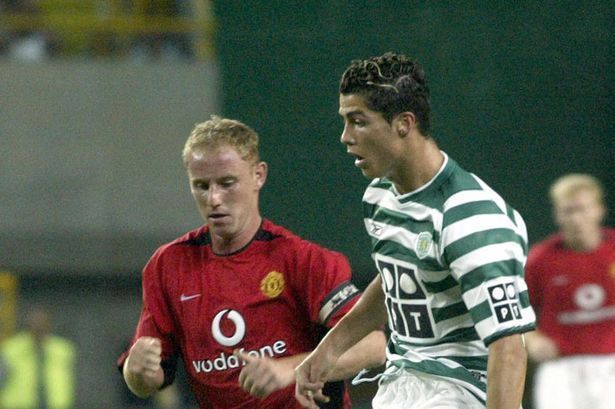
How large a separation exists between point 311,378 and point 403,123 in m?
0.87

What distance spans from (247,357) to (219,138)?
3.04ft

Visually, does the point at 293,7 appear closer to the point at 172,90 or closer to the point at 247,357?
the point at 172,90

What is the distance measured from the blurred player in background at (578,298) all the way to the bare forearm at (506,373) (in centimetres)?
474

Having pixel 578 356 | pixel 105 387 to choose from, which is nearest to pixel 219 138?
pixel 578 356

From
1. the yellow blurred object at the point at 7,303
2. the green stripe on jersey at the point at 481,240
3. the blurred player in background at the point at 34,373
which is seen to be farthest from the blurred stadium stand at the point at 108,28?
the green stripe on jersey at the point at 481,240

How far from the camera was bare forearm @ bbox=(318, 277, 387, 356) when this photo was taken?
4.47m

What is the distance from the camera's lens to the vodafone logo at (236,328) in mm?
4797

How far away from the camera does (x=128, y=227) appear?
40.7ft

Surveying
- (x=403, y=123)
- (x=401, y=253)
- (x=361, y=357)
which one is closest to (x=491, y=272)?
(x=401, y=253)

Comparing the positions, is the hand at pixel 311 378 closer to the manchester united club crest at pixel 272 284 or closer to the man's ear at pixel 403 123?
the manchester united club crest at pixel 272 284

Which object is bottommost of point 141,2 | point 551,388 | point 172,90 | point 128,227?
point 551,388

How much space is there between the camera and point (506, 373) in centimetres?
369

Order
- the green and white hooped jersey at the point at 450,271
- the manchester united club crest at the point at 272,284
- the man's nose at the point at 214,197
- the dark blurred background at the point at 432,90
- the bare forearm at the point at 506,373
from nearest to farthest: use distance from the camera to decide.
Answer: the bare forearm at the point at 506,373 → the green and white hooped jersey at the point at 450,271 → the man's nose at the point at 214,197 → the manchester united club crest at the point at 272,284 → the dark blurred background at the point at 432,90

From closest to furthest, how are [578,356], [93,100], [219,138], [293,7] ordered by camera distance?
[219,138] < [578,356] < [293,7] < [93,100]
